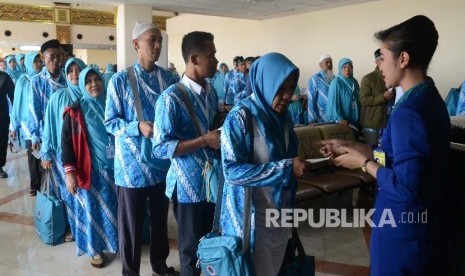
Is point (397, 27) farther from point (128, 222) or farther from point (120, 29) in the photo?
point (120, 29)

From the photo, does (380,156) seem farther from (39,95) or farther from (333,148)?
(39,95)

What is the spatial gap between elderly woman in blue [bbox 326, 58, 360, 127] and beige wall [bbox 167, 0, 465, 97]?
1.63 metres

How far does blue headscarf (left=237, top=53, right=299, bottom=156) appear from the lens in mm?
1453

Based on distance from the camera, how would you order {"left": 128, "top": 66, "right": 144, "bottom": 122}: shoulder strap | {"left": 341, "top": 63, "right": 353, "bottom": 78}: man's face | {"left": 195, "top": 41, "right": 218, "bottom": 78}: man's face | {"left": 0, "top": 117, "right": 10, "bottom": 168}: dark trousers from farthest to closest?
{"left": 0, "top": 117, "right": 10, "bottom": 168}: dark trousers
{"left": 341, "top": 63, "right": 353, "bottom": 78}: man's face
{"left": 128, "top": 66, "right": 144, "bottom": 122}: shoulder strap
{"left": 195, "top": 41, "right": 218, "bottom": 78}: man's face

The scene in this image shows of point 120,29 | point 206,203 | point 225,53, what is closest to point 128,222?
point 206,203

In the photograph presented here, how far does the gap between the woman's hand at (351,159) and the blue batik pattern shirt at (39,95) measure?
3.01 meters

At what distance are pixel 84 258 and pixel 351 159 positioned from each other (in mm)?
2307

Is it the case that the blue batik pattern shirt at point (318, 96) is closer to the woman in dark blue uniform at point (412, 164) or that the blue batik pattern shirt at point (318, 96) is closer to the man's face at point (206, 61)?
the man's face at point (206, 61)

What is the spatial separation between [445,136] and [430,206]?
0.23 meters

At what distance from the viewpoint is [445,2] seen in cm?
757

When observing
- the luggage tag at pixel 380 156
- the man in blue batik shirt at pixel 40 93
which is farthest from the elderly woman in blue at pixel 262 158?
the man in blue batik shirt at pixel 40 93

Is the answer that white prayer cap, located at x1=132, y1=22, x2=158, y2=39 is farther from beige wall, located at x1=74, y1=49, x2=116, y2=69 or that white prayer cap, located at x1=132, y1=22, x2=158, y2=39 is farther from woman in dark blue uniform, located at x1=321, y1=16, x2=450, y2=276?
beige wall, located at x1=74, y1=49, x2=116, y2=69

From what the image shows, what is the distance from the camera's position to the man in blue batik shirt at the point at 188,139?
6.29ft

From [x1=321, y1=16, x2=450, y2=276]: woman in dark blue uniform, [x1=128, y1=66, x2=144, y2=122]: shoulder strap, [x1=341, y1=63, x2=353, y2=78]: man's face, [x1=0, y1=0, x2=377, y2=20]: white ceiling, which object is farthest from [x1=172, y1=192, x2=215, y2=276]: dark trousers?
[x1=0, y1=0, x2=377, y2=20]: white ceiling
